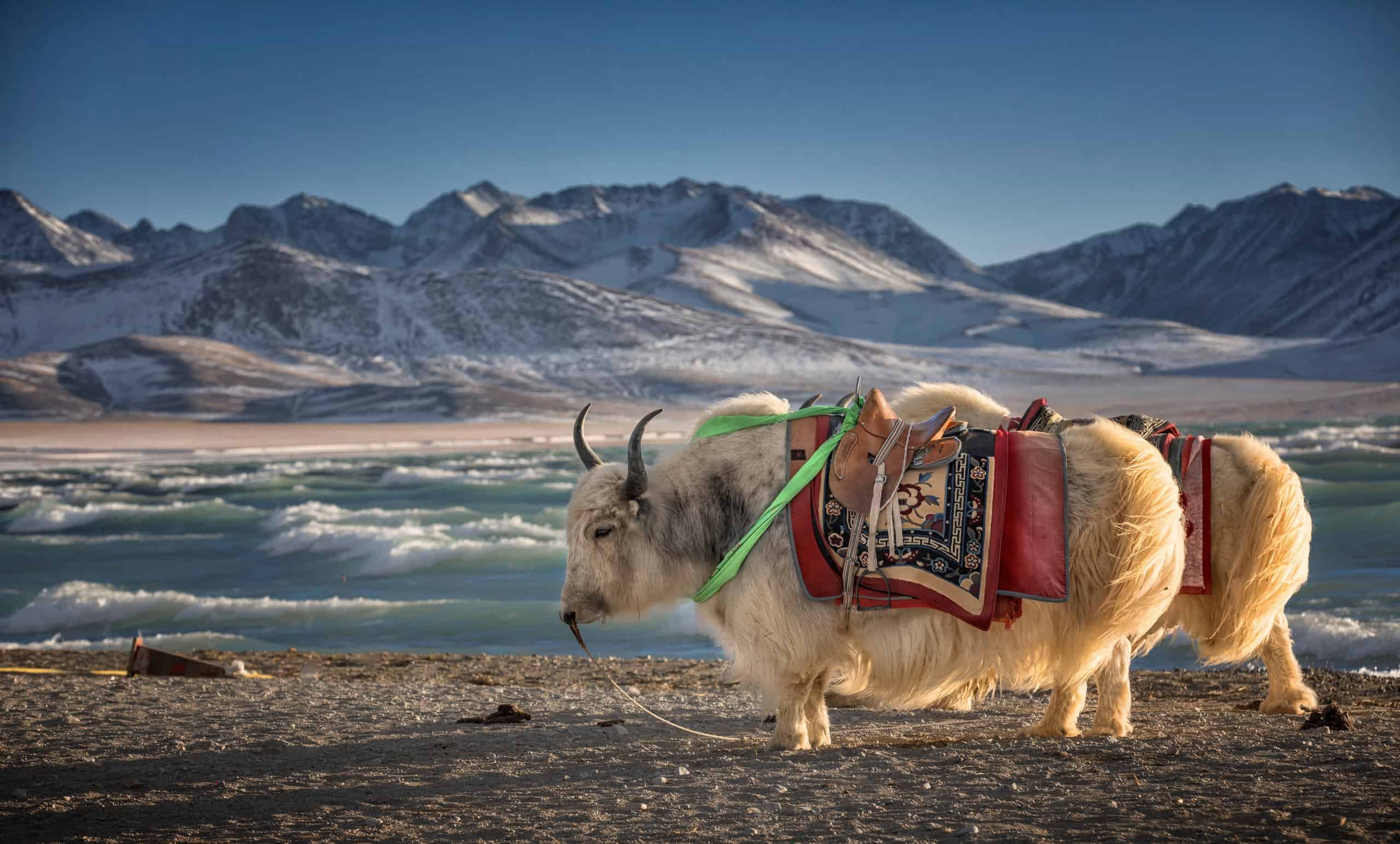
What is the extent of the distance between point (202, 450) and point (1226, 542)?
38.4 meters

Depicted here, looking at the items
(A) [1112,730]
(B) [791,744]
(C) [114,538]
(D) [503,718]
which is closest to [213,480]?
(C) [114,538]

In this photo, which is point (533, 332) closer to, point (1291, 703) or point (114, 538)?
point (114, 538)

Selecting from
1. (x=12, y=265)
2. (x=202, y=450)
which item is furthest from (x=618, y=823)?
(x=12, y=265)

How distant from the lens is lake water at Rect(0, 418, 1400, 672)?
9.32 metres

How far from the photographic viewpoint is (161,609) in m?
10.9

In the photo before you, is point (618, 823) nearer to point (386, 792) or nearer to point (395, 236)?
point (386, 792)

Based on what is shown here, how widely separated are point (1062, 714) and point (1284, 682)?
4.58 feet

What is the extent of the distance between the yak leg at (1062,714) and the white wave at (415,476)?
22.5 m

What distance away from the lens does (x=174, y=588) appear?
12.6 m

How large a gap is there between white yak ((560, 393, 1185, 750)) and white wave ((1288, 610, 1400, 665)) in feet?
13.0

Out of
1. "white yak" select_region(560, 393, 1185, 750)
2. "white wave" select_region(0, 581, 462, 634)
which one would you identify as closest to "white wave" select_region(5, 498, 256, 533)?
"white wave" select_region(0, 581, 462, 634)

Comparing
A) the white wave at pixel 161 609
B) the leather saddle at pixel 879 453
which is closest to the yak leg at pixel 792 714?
the leather saddle at pixel 879 453

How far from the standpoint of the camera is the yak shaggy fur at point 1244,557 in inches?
170

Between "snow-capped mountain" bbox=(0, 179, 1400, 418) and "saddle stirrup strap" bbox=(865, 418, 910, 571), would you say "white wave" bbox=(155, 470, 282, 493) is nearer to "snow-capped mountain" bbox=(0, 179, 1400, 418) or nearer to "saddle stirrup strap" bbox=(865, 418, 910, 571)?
"saddle stirrup strap" bbox=(865, 418, 910, 571)
